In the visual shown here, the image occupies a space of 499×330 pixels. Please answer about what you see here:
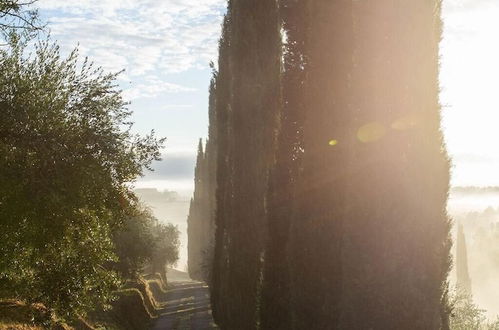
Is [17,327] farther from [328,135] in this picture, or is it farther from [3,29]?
[328,135]

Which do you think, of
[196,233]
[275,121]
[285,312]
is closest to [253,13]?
[275,121]

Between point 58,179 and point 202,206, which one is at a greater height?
point 202,206

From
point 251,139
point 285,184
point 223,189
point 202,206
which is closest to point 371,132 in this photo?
point 285,184

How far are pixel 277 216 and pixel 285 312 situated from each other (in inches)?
130

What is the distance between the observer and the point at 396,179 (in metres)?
11.3

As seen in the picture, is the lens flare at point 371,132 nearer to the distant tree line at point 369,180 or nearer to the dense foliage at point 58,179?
the distant tree line at point 369,180

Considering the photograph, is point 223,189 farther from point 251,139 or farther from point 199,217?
point 199,217

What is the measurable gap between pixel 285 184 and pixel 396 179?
6.43 metres

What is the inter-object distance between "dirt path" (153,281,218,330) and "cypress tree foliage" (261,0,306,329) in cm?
1307

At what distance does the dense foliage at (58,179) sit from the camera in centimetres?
1072

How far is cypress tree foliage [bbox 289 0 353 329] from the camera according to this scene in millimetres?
12219

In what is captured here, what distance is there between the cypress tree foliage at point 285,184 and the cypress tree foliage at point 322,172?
1.09 metres

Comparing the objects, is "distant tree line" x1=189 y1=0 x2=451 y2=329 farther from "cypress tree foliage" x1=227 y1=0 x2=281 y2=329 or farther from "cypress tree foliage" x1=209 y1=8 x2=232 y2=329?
"cypress tree foliage" x1=209 y1=8 x2=232 y2=329

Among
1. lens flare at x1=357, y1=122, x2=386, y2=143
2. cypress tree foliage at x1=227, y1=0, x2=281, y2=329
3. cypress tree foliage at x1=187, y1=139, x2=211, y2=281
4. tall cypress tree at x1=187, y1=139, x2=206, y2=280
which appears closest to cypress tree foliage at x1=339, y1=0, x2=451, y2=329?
lens flare at x1=357, y1=122, x2=386, y2=143
